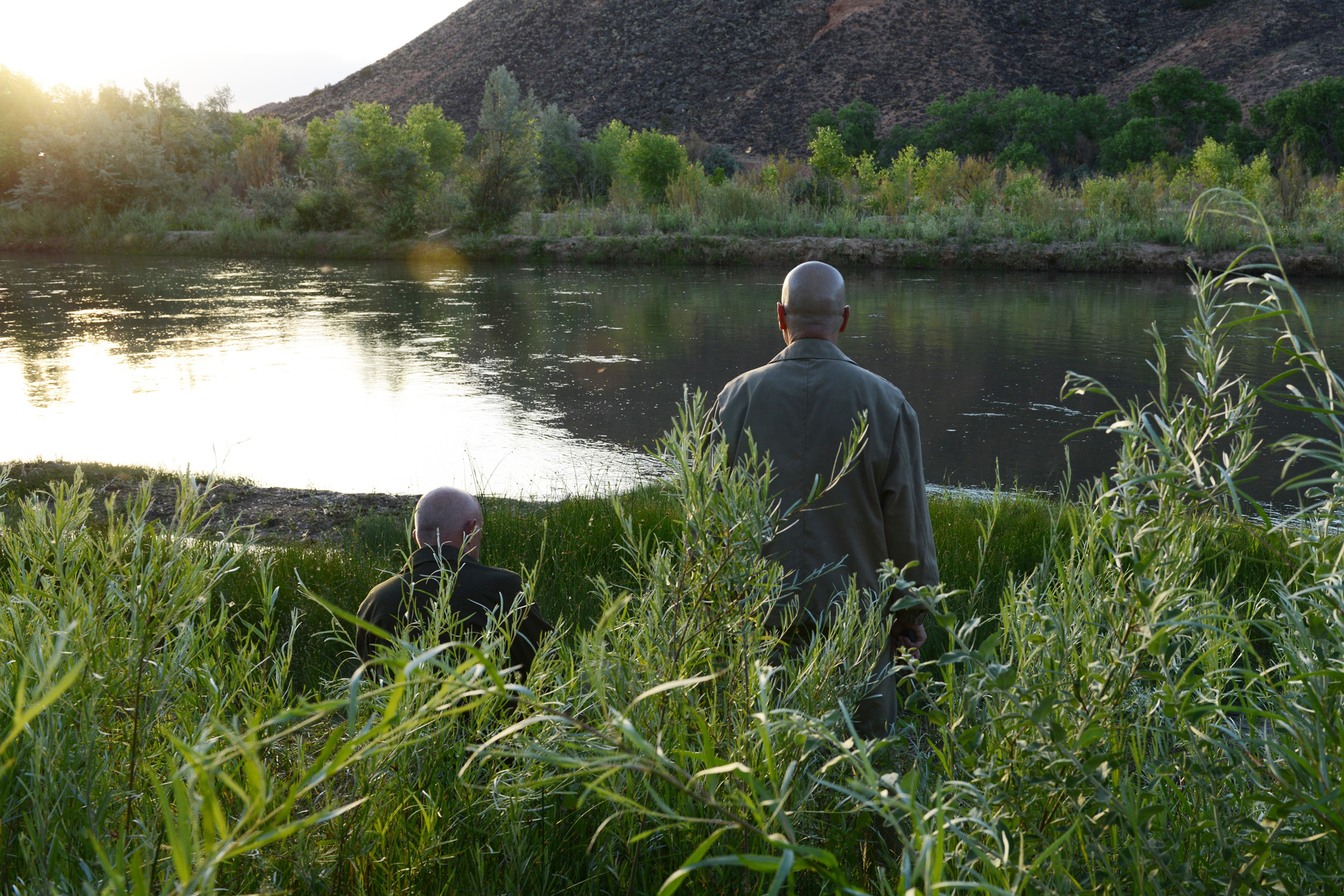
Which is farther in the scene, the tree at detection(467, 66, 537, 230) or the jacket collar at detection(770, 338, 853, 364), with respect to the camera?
the tree at detection(467, 66, 537, 230)

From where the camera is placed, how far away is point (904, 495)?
3234 millimetres

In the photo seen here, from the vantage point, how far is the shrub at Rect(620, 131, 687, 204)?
32312 mm

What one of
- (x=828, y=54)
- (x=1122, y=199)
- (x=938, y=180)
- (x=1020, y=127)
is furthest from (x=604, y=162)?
(x=828, y=54)

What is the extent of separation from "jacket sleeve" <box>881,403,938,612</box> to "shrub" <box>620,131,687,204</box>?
29.9 meters

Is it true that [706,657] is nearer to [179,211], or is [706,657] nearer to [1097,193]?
[1097,193]

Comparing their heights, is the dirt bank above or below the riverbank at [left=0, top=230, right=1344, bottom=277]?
below

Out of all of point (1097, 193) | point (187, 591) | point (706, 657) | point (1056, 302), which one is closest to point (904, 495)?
point (706, 657)

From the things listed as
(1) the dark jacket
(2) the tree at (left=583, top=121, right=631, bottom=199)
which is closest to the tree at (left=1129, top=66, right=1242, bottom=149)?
(2) the tree at (left=583, top=121, right=631, bottom=199)

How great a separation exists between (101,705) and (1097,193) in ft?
93.9

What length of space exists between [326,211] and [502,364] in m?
21.9

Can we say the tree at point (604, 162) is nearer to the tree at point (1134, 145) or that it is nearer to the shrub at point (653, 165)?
the shrub at point (653, 165)

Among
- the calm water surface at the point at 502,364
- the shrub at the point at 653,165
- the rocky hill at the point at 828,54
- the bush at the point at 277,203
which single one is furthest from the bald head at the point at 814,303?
the rocky hill at the point at 828,54

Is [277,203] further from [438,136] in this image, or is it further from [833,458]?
[833,458]

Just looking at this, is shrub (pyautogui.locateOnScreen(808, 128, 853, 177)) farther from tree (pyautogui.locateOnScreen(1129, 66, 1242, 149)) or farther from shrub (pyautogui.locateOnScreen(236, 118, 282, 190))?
tree (pyautogui.locateOnScreen(1129, 66, 1242, 149))
